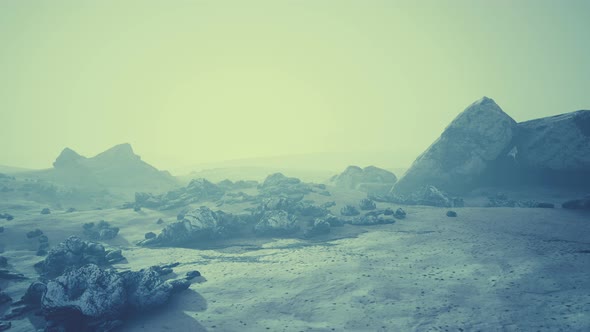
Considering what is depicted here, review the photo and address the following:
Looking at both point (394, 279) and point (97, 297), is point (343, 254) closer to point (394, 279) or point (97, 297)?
point (394, 279)

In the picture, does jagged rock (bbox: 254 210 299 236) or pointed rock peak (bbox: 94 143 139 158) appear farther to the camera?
pointed rock peak (bbox: 94 143 139 158)

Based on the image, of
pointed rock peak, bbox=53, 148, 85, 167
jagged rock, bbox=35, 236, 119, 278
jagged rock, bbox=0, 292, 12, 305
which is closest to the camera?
jagged rock, bbox=0, 292, 12, 305

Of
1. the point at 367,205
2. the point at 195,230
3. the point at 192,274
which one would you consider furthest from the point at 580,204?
the point at 195,230

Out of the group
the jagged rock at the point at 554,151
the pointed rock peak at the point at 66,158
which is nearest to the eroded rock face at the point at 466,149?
the jagged rock at the point at 554,151

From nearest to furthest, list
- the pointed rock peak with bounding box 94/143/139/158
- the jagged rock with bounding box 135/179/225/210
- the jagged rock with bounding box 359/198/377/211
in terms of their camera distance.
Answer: the jagged rock with bounding box 359/198/377/211 → the jagged rock with bounding box 135/179/225/210 → the pointed rock peak with bounding box 94/143/139/158

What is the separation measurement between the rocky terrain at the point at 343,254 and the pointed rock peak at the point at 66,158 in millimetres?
27269

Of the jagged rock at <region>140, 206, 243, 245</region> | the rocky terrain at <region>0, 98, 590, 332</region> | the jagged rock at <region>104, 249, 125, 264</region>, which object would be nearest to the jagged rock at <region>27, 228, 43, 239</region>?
the rocky terrain at <region>0, 98, 590, 332</region>

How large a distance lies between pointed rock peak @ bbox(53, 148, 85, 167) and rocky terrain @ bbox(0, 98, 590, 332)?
89.5 feet

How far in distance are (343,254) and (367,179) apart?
42248 millimetres

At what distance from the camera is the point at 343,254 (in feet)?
67.8

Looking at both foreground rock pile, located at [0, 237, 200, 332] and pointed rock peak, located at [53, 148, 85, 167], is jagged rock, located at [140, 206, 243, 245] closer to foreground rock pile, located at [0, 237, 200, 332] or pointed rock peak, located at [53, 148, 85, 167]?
foreground rock pile, located at [0, 237, 200, 332]

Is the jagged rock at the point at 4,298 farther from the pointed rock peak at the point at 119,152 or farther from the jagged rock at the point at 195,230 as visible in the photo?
the pointed rock peak at the point at 119,152

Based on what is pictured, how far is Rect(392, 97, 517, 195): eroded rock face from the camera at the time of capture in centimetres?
4034

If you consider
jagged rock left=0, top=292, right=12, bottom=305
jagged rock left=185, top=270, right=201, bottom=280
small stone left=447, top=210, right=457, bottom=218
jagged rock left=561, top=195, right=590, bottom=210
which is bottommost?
jagged rock left=0, top=292, right=12, bottom=305
